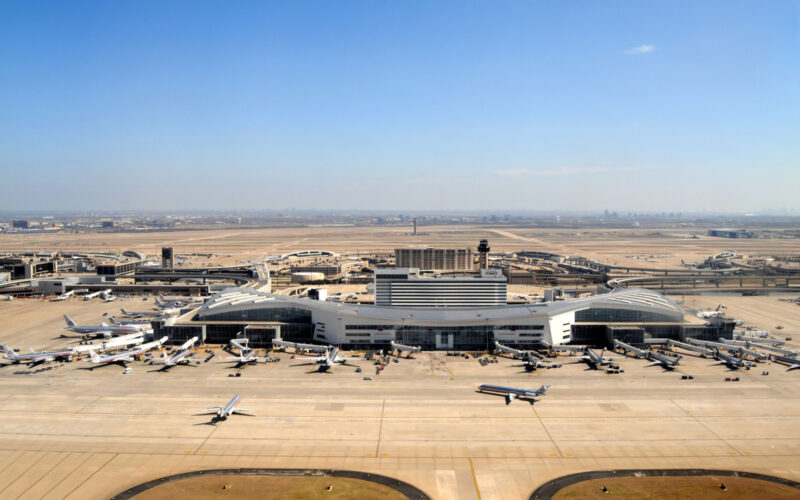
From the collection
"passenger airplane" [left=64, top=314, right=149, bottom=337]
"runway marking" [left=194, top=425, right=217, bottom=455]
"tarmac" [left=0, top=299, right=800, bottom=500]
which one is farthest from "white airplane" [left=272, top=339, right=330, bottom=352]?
"passenger airplane" [left=64, top=314, right=149, bottom=337]

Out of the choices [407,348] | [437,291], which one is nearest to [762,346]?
[437,291]

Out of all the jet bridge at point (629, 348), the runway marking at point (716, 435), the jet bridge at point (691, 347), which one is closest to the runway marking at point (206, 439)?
the runway marking at point (716, 435)

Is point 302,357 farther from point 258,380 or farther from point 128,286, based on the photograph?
point 128,286

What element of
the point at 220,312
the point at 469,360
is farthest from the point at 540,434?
the point at 220,312

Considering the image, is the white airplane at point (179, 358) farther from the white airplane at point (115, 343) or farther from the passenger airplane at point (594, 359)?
the passenger airplane at point (594, 359)

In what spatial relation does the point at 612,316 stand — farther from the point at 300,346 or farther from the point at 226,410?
the point at 226,410

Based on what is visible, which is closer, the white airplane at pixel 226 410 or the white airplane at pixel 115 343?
the white airplane at pixel 226 410
